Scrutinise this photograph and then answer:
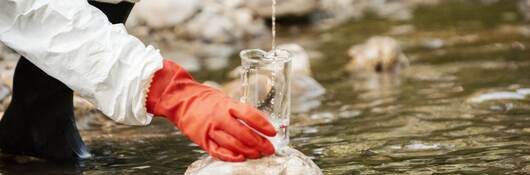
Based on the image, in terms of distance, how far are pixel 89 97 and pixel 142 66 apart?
0.28m

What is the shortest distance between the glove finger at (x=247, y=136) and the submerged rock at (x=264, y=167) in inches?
2.7

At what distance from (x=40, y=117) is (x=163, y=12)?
653 cm

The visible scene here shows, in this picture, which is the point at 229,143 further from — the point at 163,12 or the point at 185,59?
the point at 163,12

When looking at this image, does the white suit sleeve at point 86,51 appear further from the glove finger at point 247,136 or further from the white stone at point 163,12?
the white stone at point 163,12

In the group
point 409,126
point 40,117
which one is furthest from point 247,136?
point 409,126

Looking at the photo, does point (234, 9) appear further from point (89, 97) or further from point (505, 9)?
point (89, 97)

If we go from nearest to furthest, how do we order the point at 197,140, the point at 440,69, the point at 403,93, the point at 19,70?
the point at 197,140, the point at 19,70, the point at 403,93, the point at 440,69

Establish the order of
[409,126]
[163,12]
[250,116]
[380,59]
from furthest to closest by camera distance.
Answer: [163,12] < [380,59] < [409,126] < [250,116]

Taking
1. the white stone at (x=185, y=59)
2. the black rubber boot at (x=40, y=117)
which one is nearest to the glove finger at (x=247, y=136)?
the black rubber boot at (x=40, y=117)

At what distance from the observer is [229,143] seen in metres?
3.58

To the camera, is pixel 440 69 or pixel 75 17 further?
pixel 440 69

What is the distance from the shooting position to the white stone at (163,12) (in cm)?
1114

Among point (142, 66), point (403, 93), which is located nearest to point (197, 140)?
point (142, 66)

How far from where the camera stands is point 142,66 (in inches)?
143
